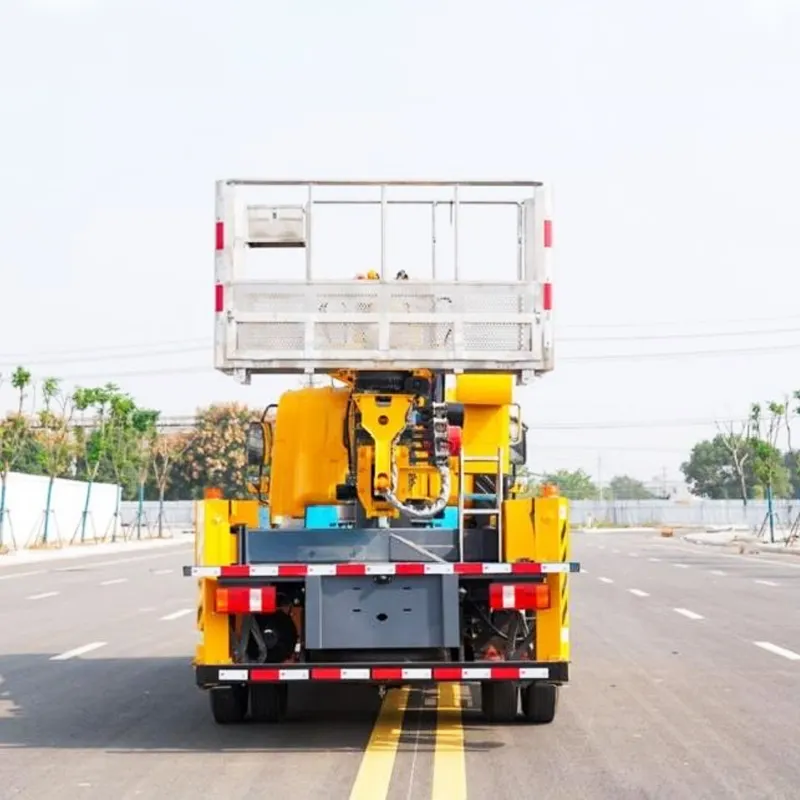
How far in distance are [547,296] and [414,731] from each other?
3077 mm

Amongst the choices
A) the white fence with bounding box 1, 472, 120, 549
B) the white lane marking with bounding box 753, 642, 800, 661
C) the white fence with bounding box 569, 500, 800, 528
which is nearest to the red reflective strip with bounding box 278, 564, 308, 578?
the white lane marking with bounding box 753, 642, 800, 661

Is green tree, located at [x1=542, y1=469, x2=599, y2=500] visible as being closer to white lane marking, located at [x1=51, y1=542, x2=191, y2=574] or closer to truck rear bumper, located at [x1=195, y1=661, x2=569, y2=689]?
white lane marking, located at [x1=51, y1=542, x2=191, y2=574]

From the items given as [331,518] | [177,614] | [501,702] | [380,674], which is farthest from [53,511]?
[380,674]

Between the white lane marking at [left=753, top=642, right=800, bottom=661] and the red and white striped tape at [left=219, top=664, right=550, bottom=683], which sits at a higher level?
the red and white striped tape at [left=219, top=664, right=550, bottom=683]

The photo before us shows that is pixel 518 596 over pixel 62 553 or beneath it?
beneath

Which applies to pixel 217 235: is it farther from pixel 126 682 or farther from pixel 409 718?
pixel 126 682

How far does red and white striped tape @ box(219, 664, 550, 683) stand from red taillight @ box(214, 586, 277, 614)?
376mm

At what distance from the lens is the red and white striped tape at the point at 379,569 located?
403 inches

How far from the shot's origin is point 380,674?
10102 mm

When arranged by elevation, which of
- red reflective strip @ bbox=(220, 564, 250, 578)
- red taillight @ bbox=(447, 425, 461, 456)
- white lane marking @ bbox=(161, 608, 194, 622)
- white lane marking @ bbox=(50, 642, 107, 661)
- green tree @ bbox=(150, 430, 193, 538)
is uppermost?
green tree @ bbox=(150, 430, 193, 538)

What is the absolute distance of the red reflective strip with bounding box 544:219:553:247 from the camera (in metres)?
11.0

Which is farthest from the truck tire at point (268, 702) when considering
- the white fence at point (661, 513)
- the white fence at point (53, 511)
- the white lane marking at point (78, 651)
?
the white fence at point (661, 513)

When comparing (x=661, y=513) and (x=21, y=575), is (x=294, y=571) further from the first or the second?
(x=661, y=513)

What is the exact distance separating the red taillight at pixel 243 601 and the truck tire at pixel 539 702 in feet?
6.44
